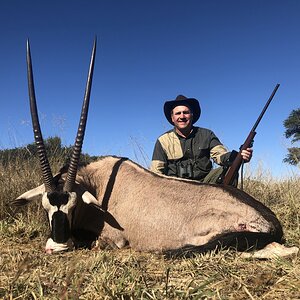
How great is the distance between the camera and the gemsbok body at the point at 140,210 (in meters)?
3.10

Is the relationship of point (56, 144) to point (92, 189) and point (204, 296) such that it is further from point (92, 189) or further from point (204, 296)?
point (204, 296)

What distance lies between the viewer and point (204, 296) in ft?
6.07

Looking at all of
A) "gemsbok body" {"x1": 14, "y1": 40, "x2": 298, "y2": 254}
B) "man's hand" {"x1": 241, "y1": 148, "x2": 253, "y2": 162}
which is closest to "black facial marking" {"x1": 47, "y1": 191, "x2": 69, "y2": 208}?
"gemsbok body" {"x1": 14, "y1": 40, "x2": 298, "y2": 254}

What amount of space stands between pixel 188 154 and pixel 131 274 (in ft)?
9.82

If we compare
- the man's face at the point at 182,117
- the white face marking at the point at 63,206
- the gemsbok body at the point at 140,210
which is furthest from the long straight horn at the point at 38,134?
the man's face at the point at 182,117

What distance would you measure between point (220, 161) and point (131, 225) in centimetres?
187

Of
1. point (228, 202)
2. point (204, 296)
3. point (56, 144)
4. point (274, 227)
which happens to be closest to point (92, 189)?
point (228, 202)

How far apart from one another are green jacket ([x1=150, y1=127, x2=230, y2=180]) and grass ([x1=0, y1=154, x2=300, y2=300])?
1304 mm

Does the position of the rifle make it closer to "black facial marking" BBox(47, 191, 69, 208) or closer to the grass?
the grass

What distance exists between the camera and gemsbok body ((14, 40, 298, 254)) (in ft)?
10.2

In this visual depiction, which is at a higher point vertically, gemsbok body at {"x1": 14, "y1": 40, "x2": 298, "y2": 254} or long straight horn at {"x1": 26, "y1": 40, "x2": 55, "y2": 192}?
long straight horn at {"x1": 26, "y1": 40, "x2": 55, "y2": 192}

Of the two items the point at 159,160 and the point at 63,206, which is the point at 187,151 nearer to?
the point at 159,160

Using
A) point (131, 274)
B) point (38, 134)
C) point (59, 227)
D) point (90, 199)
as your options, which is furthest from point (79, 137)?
point (131, 274)

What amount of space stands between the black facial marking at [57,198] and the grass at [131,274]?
1.40ft
